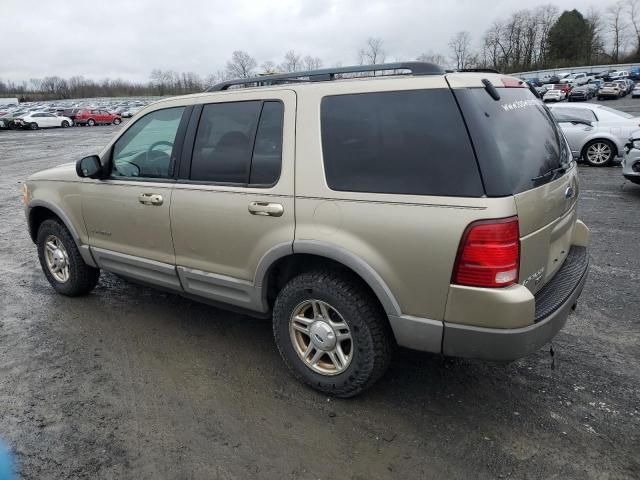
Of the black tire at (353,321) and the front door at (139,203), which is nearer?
the black tire at (353,321)

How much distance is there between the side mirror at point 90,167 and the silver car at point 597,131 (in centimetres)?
1128

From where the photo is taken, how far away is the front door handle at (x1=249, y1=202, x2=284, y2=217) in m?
3.04

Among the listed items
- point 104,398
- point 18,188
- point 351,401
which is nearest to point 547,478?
point 351,401

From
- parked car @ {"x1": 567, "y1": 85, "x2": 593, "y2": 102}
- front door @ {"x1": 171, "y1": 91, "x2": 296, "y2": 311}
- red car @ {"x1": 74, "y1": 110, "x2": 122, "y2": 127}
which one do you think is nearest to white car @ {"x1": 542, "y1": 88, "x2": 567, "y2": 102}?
parked car @ {"x1": 567, "y1": 85, "x2": 593, "y2": 102}

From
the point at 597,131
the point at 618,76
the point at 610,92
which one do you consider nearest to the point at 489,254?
the point at 597,131

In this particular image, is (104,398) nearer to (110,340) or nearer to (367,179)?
(110,340)

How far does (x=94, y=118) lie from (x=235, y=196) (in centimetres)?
4647

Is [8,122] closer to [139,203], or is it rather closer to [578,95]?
[139,203]

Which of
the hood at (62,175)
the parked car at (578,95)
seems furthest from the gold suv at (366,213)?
the parked car at (578,95)

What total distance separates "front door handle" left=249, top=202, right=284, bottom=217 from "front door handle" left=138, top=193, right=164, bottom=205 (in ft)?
3.04

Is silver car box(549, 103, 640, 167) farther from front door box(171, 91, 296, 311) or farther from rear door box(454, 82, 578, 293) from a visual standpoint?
front door box(171, 91, 296, 311)

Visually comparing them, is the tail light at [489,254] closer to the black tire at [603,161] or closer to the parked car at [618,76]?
the black tire at [603,161]

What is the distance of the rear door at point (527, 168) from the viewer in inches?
96.8

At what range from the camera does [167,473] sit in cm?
258
